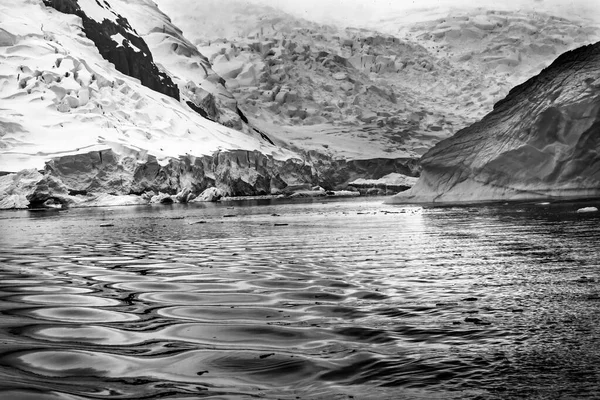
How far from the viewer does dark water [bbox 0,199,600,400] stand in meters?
3.01

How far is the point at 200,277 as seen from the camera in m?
7.29

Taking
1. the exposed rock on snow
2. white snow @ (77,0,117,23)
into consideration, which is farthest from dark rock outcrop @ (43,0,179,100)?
the exposed rock on snow

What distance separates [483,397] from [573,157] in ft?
77.0

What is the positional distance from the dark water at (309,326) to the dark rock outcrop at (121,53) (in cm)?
A: 6724

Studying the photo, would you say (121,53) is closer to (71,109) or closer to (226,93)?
(226,93)

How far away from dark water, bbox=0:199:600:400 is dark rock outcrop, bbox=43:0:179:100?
6724cm

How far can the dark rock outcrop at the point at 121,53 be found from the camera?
240 feet

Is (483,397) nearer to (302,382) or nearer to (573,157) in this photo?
(302,382)

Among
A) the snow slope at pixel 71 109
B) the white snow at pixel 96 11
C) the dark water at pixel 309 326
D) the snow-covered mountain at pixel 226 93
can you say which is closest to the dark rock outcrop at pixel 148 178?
the snow-covered mountain at pixel 226 93

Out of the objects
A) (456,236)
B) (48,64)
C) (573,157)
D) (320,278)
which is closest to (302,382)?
(320,278)

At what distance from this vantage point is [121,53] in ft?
242

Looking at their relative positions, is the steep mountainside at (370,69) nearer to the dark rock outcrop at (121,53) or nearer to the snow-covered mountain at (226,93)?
the snow-covered mountain at (226,93)

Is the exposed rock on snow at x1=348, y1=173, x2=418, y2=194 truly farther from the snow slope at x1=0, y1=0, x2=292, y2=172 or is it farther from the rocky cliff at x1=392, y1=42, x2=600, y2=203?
the rocky cliff at x1=392, y1=42, x2=600, y2=203

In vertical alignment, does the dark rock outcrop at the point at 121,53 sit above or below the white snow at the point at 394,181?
above
